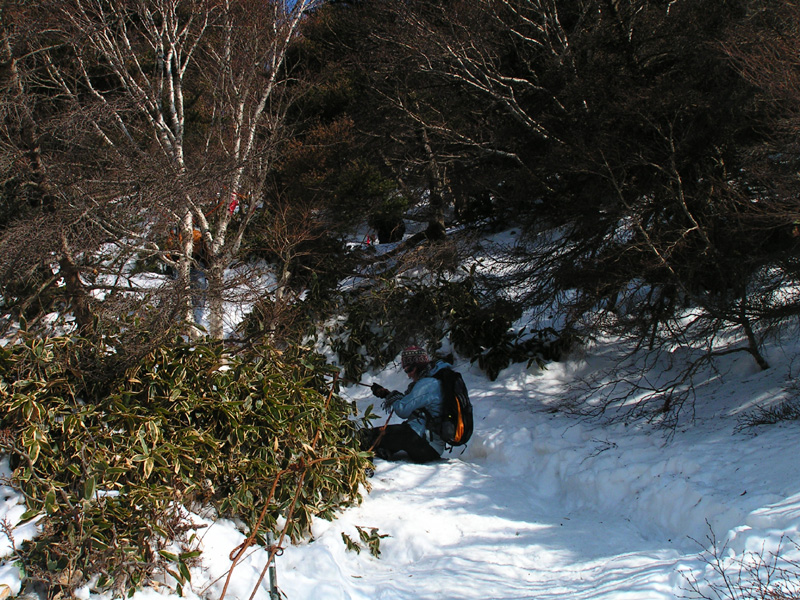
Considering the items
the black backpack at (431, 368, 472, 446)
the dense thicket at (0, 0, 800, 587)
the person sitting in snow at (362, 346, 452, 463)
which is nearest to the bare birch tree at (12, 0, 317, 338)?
the dense thicket at (0, 0, 800, 587)

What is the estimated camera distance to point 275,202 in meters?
11.4

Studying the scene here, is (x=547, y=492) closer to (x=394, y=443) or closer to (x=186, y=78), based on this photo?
(x=394, y=443)

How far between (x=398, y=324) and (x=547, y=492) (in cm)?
452

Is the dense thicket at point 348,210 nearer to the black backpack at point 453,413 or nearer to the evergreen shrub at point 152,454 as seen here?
the evergreen shrub at point 152,454

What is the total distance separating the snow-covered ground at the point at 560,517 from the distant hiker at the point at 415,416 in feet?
0.67

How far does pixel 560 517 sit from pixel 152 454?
10.5ft

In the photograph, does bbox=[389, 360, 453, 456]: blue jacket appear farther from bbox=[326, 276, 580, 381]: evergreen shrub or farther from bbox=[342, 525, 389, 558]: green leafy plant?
bbox=[326, 276, 580, 381]: evergreen shrub

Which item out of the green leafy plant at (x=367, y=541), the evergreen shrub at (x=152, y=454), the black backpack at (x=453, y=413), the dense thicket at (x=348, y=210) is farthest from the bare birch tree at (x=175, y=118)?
the green leafy plant at (x=367, y=541)

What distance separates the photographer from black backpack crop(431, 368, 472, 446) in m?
5.39

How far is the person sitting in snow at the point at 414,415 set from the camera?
5434mm

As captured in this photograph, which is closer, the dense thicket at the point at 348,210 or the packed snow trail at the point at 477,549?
the packed snow trail at the point at 477,549

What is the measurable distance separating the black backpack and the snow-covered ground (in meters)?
0.36

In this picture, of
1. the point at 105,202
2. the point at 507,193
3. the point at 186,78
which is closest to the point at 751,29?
the point at 507,193

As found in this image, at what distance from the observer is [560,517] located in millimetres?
4871
